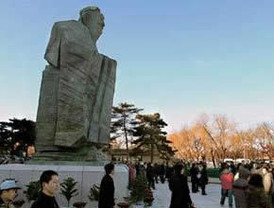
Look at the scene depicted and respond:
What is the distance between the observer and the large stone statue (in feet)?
40.6

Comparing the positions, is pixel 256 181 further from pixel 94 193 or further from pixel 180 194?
pixel 94 193

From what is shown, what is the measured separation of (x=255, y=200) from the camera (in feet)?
22.4

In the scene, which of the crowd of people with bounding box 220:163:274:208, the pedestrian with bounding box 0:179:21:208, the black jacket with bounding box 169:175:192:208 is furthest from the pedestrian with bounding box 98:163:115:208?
the pedestrian with bounding box 0:179:21:208

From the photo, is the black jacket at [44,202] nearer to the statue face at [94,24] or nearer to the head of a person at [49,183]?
the head of a person at [49,183]

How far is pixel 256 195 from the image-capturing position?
687 centimetres

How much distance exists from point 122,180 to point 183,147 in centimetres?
7164

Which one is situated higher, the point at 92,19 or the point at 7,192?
the point at 92,19

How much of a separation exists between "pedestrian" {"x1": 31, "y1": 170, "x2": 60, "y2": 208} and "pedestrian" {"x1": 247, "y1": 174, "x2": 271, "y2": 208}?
3864 millimetres

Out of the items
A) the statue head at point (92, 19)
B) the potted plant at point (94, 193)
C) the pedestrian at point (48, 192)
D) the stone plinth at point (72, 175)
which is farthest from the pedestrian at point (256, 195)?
the statue head at point (92, 19)

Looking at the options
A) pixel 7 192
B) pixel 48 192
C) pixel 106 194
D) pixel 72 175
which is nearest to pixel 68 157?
pixel 72 175

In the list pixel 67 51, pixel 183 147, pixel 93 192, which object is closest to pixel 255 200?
pixel 93 192

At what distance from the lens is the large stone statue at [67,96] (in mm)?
12367

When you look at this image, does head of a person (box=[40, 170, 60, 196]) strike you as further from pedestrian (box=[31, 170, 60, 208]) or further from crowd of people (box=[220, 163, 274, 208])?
crowd of people (box=[220, 163, 274, 208])

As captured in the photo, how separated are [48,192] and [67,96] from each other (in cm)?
860
